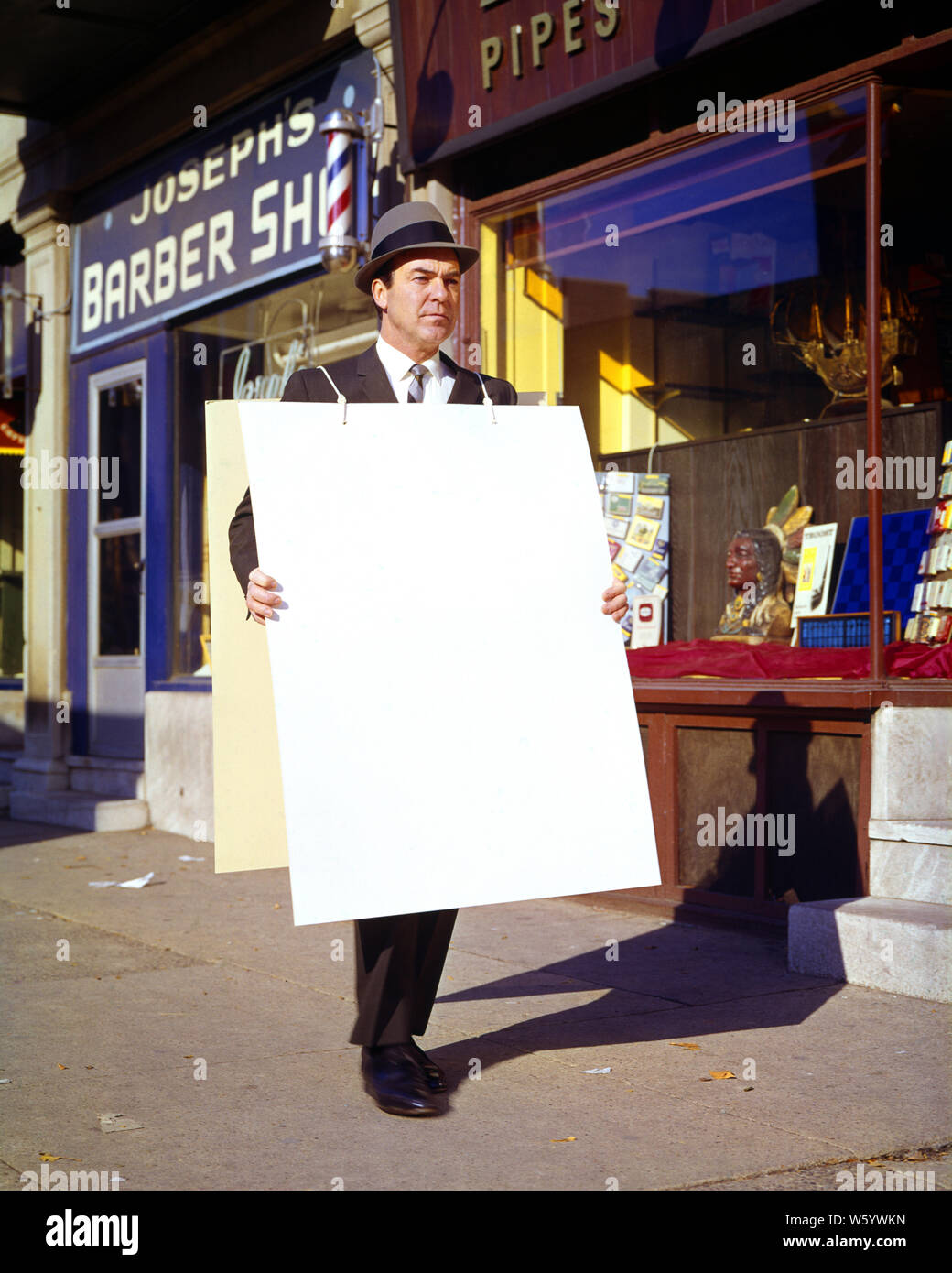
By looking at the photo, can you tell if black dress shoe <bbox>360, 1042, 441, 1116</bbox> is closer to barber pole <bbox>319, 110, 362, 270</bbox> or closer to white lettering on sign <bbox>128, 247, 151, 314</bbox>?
barber pole <bbox>319, 110, 362, 270</bbox>

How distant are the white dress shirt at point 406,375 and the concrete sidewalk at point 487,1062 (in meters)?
1.93

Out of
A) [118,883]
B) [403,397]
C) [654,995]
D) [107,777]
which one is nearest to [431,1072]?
[654,995]

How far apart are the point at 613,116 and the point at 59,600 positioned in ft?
21.9

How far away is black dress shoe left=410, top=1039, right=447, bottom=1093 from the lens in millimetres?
3854

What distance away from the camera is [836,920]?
17.3 feet

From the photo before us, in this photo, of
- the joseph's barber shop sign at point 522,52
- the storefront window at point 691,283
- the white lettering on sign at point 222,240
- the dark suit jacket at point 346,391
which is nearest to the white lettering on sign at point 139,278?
the white lettering on sign at point 222,240

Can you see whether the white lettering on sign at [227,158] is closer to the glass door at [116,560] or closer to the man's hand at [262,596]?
Result: the glass door at [116,560]

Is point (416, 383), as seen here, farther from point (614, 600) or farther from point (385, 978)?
point (385, 978)

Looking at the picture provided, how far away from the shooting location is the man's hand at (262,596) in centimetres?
353

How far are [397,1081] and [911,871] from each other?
2564 mm

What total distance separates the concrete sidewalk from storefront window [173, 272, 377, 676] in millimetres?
4040

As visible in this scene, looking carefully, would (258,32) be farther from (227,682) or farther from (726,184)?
(227,682)

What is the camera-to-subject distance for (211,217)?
1044 cm
